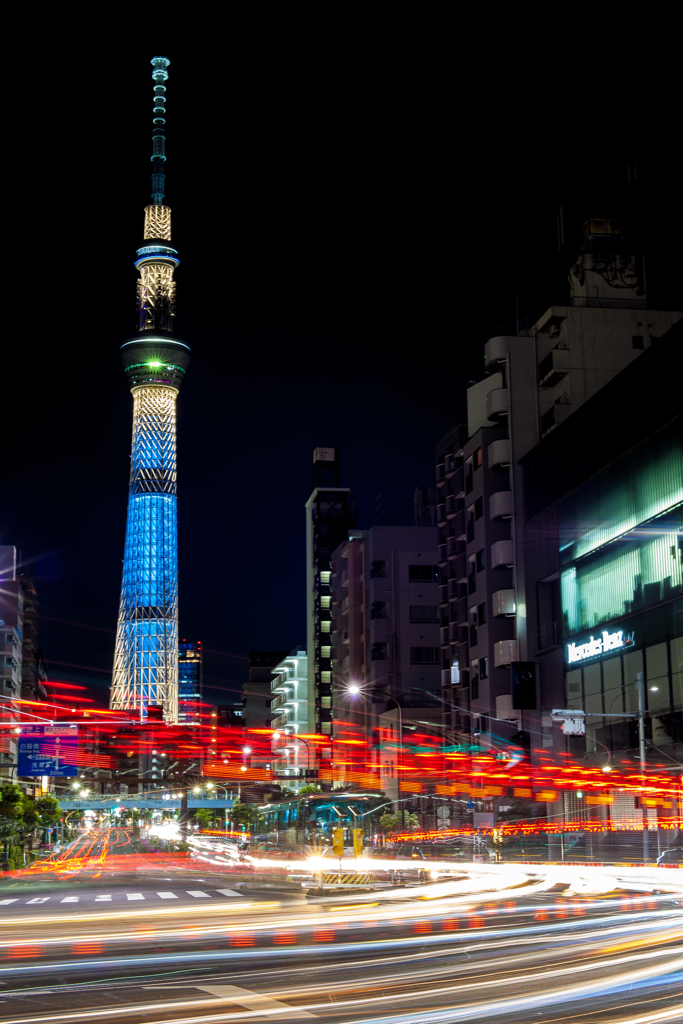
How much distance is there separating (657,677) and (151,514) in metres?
132

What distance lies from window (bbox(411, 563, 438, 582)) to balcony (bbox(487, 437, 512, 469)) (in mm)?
46072

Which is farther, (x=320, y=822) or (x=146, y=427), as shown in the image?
(x=146, y=427)

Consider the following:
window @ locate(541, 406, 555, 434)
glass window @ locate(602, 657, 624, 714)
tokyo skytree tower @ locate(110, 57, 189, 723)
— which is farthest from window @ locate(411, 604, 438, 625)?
tokyo skytree tower @ locate(110, 57, 189, 723)

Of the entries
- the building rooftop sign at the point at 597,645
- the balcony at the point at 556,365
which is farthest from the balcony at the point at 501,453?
the building rooftop sign at the point at 597,645

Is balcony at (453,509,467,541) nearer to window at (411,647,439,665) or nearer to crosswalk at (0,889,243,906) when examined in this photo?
window at (411,647,439,665)

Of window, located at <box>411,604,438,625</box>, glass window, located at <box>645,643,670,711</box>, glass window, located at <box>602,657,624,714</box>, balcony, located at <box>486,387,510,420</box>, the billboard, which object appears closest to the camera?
glass window, located at <box>645,643,670,711</box>

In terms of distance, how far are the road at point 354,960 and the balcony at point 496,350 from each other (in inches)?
2020

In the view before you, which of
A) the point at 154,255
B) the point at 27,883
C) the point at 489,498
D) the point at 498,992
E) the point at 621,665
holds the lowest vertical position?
the point at 27,883

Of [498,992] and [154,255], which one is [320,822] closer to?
[498,992]

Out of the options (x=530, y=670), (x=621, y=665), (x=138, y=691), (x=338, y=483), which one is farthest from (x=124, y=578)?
(x=621, y=665)

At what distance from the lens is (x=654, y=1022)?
37.8ft

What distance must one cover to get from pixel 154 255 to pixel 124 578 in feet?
183

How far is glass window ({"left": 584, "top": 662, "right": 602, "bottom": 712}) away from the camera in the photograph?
2443 inches

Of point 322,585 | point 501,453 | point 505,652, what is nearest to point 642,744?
point 505,652
